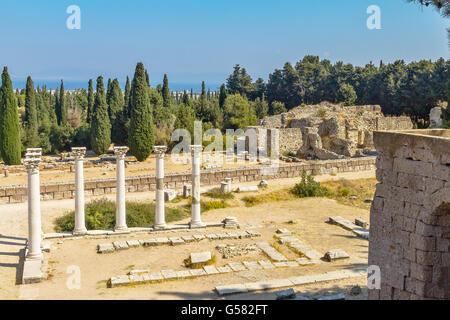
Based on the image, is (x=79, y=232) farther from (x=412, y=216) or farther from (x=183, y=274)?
(x=412, y=216)

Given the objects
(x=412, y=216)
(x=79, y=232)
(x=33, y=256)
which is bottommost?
(x=33, y=256)

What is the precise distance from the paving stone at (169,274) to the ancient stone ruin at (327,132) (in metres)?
21.0

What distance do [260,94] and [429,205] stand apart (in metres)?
58.4

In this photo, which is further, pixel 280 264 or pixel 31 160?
pixel 280 264

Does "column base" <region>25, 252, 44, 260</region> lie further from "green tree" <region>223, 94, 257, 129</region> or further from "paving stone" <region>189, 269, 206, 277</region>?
"green tree" <region>223, 94, 257, 129</region>

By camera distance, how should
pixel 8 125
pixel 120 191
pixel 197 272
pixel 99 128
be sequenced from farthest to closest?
pixel 99 128 → pixel 8 125 → pixel 120 191 → pixel 197 272

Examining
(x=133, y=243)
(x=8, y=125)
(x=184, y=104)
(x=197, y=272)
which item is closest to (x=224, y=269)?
(x=197, y=272)

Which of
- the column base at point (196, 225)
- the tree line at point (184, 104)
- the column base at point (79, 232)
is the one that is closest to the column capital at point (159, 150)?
the column base at point (196, 225)

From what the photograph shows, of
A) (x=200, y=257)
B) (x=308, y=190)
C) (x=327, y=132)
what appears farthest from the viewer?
(x=327, y=132)

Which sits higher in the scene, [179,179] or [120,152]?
[120,152]

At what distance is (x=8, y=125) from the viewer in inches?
1258

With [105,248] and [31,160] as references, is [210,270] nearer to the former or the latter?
[105,248]

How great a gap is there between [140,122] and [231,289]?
2454cm
